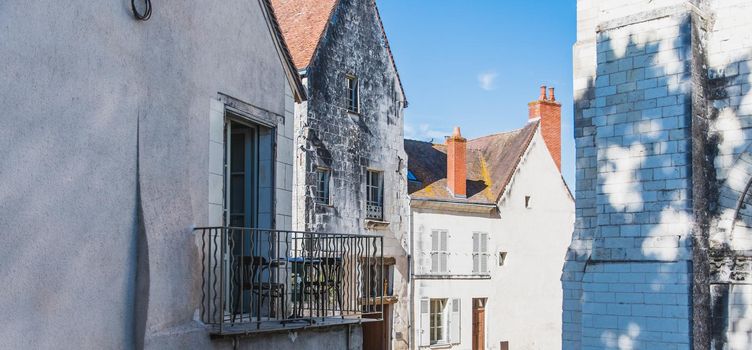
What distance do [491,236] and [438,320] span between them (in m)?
3.07

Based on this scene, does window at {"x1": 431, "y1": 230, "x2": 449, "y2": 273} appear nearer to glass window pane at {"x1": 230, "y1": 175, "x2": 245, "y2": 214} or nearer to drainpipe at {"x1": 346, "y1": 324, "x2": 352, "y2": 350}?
drainpipe at {"x1": 346, "y1": 324, "x2": 352, "y2": 350}

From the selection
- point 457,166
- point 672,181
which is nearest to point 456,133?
point 457,166

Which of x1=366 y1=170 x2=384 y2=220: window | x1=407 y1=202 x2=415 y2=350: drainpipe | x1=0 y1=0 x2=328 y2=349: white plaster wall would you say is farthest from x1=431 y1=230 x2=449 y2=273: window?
x1=0 y1=0 x2=328 y2=349: white plaster wall

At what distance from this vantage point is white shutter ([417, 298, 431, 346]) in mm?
22672

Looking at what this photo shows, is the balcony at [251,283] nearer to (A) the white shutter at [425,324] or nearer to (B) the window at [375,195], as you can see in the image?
(B) the window at [375,195]

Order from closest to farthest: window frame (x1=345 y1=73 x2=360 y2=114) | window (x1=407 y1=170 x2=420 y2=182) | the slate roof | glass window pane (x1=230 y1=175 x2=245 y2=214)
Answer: glass window pane (x1=230 y1=175 x2=245 y2=214) → window frame (x1=345 y1=73 x2=360 y2=114) → window (x1=407 y1=170 x2=420 y2=182) → the slate roof

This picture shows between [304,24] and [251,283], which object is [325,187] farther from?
[251,283]

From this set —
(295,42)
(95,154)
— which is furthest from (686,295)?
(295,42)

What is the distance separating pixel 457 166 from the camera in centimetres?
2414

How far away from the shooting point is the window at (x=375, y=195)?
70.0ft

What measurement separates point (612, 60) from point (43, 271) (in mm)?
8028

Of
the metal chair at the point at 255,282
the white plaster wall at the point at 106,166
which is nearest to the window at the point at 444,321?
the metal chair at the point at 255,282

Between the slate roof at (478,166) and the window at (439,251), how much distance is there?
3.23 ft

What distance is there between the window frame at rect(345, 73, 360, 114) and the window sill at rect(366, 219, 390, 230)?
266cm
